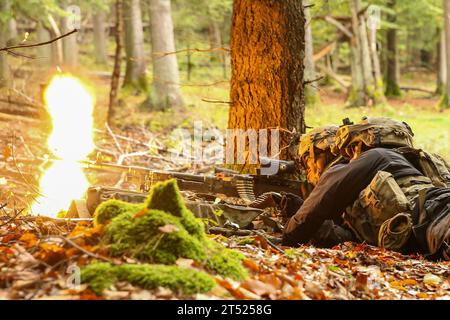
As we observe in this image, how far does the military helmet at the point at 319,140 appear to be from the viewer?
596 cm

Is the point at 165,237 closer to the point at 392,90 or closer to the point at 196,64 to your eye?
the point at 196,64

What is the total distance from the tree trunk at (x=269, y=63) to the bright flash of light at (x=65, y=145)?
241cm

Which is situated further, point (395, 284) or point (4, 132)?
point (4, 132)

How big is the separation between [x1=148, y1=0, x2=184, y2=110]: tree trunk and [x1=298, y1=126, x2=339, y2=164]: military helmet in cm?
1115

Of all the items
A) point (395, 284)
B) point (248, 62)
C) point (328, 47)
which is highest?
point (328, 47)

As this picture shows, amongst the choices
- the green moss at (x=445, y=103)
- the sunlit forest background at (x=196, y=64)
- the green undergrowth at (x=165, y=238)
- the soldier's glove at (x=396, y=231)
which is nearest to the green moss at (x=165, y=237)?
the green undergrowth at (x=165, y=238)

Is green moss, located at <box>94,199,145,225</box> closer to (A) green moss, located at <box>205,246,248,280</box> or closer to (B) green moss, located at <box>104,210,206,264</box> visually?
(B) green moss, located at <box>104,210,206,264</box>

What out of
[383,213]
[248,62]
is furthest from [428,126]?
[383,213]

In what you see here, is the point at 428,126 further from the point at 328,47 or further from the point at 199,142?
the point at 199,142

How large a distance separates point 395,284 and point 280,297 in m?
1.28

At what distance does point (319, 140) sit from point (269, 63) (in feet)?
4.11

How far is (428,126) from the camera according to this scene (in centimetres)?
1739

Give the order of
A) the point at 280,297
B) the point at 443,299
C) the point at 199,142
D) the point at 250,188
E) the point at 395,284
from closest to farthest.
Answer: the point at 280,297 → the point at 443,299 → the point at 395,284 → the point at 250,188 → the point at 199,142

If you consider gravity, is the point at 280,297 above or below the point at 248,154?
below
